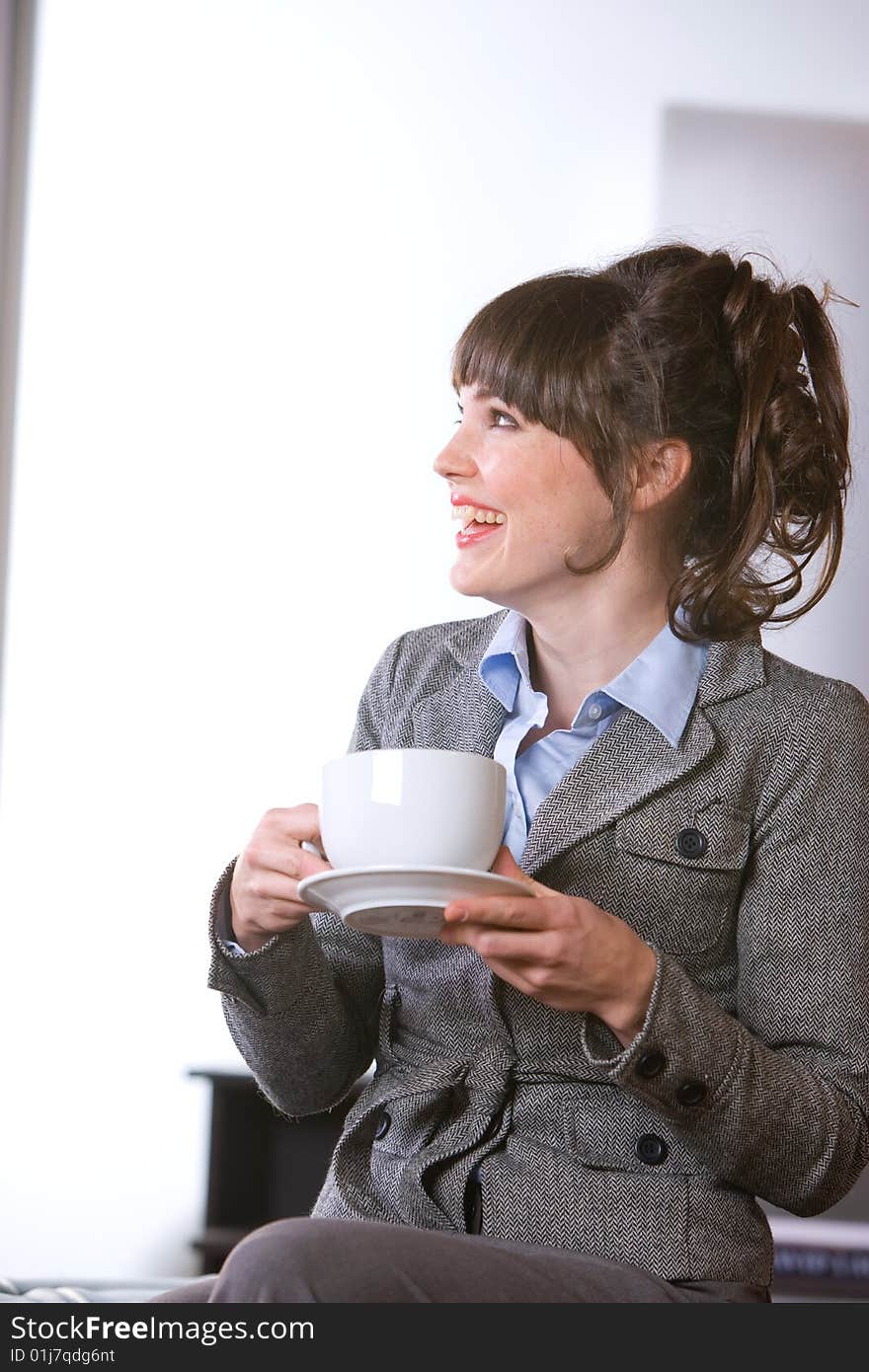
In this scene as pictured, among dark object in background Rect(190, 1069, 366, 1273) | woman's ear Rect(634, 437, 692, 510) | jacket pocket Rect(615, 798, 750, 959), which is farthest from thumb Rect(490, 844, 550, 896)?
dark object in background Rect(190, 1069, 366, 1273)

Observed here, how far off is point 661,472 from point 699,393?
0.09 meters

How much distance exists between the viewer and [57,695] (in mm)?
2818

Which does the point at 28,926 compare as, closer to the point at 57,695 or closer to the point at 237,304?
the point at 57,695

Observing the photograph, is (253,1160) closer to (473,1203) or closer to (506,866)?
(473,1203)

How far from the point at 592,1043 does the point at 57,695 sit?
1.96 meters

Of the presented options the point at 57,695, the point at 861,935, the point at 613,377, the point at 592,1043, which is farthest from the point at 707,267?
the point at 57,695

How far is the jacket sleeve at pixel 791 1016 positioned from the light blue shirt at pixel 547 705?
0.11 metres

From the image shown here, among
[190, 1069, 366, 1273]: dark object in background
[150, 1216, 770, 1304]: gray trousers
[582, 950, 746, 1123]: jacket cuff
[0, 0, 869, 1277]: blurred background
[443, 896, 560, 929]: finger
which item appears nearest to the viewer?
[150, 1216, 770, 1304]: gray trousers

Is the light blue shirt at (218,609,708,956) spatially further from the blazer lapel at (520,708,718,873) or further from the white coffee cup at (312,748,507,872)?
the white coffee cup at (312,748,507,872)

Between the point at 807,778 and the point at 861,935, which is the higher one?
the point at 807,778

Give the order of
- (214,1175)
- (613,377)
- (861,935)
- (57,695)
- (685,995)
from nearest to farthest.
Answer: (685,995) → (861,935) → (613,377) → (214,1175) → (57,695)

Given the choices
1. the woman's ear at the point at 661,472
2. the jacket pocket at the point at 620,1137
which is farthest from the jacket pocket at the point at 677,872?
the woman's ear at the point at 661,472

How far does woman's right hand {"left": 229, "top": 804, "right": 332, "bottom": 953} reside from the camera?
1065mm

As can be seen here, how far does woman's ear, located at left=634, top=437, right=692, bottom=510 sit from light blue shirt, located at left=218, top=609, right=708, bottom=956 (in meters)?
0.14
